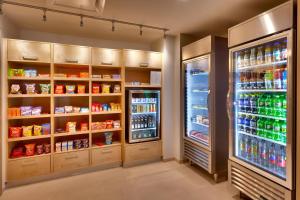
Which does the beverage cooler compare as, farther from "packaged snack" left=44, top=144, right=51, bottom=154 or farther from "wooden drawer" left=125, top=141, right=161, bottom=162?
"packaged snack" left=44, top=144, right=51, bottom=154

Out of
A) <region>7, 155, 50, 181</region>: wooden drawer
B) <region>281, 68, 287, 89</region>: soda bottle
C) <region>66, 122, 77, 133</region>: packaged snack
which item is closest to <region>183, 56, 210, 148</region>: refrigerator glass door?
<region>281, 68, 287, 89</region>: soda bottle

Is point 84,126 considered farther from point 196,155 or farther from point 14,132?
point 196,155

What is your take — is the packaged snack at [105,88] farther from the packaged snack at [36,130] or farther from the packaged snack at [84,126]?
the packaged snack at [36,130]

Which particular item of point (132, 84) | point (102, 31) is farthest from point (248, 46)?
point (102, 31)

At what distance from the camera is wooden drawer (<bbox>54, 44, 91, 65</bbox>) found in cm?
288

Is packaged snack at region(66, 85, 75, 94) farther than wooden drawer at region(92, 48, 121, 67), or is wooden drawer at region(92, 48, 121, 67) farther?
wooden drawer at region(92, 48, 121, 67)

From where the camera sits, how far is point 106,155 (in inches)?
127

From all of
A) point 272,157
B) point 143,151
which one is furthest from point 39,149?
point 272,157

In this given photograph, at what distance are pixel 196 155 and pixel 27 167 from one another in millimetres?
2632

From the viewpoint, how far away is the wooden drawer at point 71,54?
2.88m

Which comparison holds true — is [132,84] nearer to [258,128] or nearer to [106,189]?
[106,189]

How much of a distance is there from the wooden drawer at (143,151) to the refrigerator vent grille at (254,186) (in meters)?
1.49

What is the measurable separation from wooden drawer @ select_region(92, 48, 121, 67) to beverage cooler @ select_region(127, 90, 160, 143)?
1.98ft

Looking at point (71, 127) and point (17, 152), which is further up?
point (71, 127)
